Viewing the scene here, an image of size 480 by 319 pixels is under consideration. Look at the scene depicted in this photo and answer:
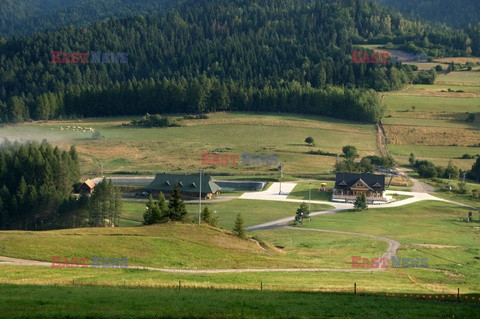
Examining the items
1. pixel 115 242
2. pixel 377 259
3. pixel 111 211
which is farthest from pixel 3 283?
pixel 111 211

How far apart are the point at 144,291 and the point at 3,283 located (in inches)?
327

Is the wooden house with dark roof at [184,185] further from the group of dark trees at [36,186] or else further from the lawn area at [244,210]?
the group of dark trees at [36,186]

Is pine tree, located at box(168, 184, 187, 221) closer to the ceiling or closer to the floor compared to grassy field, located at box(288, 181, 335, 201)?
closer to the ceiling

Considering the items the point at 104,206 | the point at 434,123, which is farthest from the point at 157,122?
the point at 104,206

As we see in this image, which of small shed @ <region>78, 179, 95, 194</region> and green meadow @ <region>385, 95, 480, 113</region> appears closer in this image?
small shed @ <region>78, 179, 95, 194</region>

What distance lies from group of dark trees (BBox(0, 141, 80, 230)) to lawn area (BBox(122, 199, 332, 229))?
807 cm

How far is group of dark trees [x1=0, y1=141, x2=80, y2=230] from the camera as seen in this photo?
84062 millimetres

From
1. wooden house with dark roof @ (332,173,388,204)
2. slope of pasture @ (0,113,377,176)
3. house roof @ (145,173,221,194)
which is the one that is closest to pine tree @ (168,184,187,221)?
house roof @ (145,173,221,194)
